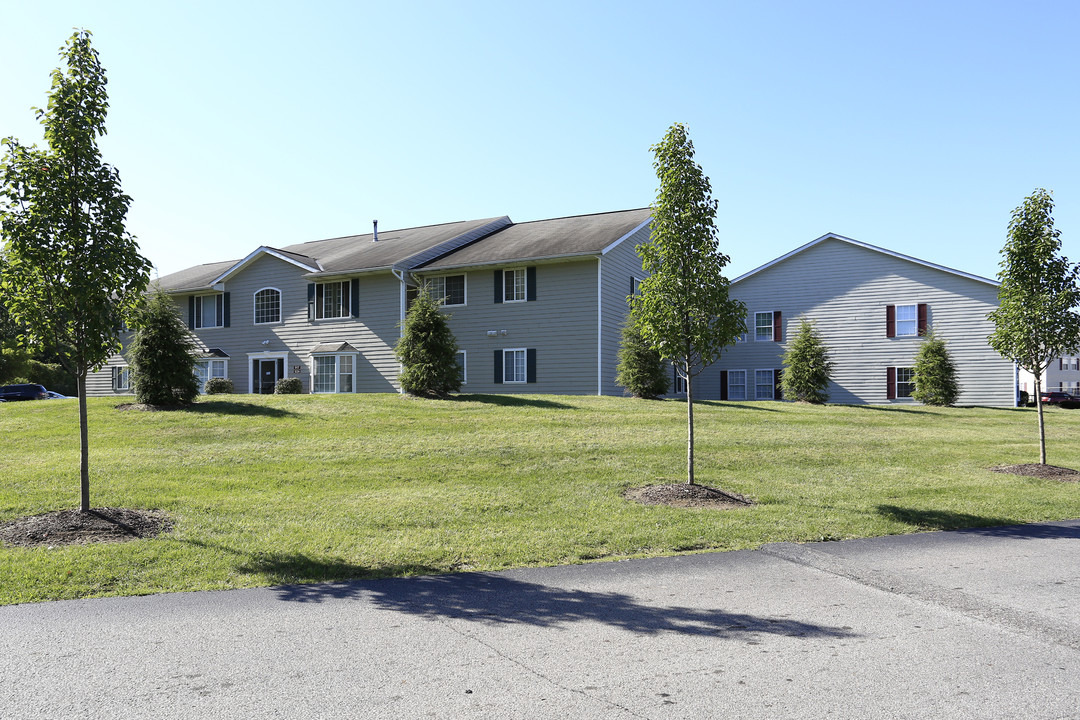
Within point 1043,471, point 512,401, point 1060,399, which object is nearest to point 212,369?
point 512,401

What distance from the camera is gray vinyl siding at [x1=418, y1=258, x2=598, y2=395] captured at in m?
25.6

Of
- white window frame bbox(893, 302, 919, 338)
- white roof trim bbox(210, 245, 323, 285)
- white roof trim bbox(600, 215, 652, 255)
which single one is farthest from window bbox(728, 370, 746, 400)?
white roof trim bbox(210, 245, 323, 285)

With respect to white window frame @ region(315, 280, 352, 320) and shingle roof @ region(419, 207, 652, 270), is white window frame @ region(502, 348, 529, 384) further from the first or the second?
white window frame @ region(315, 280, 352, 320)

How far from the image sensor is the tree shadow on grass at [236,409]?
1830 cm

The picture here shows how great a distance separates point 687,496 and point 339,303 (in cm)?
2149

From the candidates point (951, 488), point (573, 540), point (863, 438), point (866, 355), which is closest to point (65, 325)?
point (573, 540)

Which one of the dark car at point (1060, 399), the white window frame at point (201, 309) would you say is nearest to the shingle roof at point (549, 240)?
the white window frame at point (201, 309)

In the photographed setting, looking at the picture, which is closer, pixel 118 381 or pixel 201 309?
pixel 201 309

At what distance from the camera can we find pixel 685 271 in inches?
451

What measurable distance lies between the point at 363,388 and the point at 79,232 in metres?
19.8

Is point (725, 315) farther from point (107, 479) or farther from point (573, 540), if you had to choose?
point (107, 479)

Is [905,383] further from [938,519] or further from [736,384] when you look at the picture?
[938,519]

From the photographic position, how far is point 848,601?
20.3 ft

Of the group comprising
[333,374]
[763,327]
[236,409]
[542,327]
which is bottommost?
[236,409]
